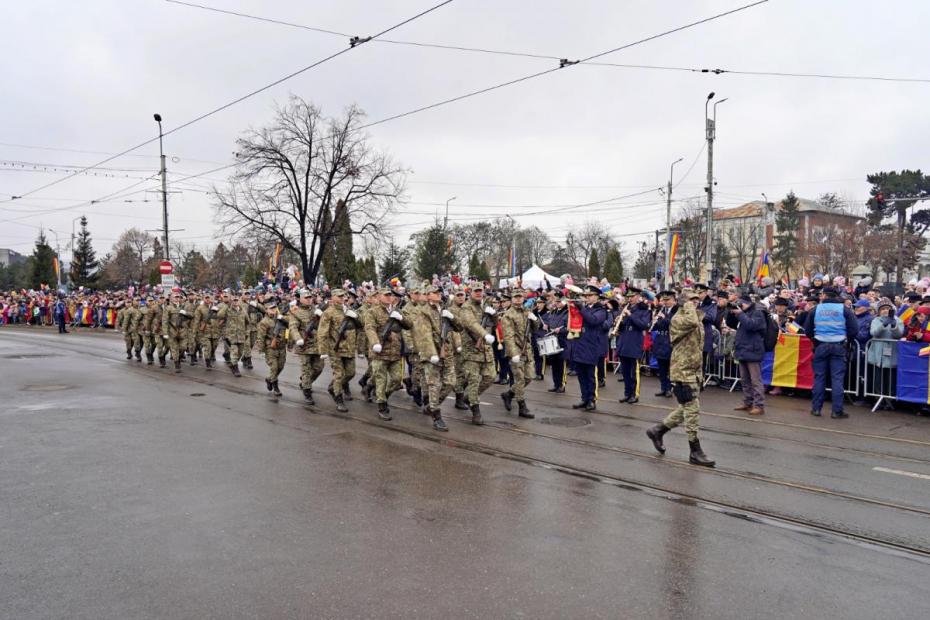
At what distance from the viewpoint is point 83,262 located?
235 ft

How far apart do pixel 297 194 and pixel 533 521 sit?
37.8 metres

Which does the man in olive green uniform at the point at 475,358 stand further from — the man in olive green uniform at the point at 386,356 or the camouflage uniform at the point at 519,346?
the man in olive green uniform at the point at 386,356

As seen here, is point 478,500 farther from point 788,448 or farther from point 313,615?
point 788,448

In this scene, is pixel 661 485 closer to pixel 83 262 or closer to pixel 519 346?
pixel 519 346

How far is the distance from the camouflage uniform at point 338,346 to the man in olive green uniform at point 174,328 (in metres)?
7.30

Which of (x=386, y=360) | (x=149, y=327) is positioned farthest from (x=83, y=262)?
(x=386, y=360)

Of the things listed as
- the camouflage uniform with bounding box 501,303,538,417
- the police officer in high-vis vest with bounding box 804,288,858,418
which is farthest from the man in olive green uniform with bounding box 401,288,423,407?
the police officer in high-vis vest with bounding box 804,288,858,418

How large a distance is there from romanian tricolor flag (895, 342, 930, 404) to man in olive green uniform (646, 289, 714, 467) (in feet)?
16.6

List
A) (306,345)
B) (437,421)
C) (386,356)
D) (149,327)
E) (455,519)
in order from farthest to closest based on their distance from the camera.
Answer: (149,327) → (306,345) → (386,356) → (437,421) → (455,519)

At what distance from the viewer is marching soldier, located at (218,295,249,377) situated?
15234 mm

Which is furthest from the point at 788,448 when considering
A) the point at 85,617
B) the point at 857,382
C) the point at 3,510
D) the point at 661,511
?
the point at 3,510

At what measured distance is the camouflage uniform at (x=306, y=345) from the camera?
36.4 ft

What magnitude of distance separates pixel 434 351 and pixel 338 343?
6.81 ft

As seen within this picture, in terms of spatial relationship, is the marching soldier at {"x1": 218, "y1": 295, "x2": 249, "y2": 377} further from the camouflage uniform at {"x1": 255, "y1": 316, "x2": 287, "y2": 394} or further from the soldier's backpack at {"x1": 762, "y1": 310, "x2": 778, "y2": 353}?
the soldier's backpack at {"x1": 762, "y1": 310, "x2": 778, "y2": 353}
